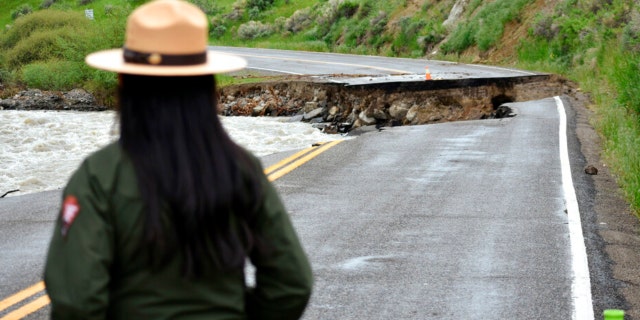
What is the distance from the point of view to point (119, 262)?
2541 millimetres

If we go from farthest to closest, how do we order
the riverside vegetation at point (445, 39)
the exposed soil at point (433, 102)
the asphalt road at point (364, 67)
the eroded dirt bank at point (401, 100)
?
1. the asphalt road at point (364, 67)
2. the riverside vegetation at point (445, 39)
3. the eroded dirt bank at point (401, 100)
4. the exposed soil at point (433, 102)

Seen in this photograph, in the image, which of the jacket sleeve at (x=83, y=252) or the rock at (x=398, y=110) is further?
the rock at (x=398, y=110)

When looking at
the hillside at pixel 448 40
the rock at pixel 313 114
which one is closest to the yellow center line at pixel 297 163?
the hillside at pixel 448 40

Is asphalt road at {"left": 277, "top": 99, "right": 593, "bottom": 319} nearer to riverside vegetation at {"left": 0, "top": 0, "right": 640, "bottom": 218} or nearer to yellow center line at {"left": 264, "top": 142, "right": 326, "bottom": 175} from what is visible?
yellow center line at {"left": 264, "top": 142, "right": 326, "bottom": 175}

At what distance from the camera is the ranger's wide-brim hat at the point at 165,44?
2490 millimetres

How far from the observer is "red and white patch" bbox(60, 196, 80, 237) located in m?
2.46

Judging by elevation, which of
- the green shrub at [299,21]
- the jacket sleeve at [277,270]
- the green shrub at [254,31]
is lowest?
the green shrub at [254,31]

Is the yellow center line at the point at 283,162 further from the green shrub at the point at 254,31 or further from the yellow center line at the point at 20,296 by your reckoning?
the green shrub at the point at 254,31

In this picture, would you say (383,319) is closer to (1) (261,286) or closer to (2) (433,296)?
(2) (433,296)

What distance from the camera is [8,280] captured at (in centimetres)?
711

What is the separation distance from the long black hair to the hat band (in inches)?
1.8

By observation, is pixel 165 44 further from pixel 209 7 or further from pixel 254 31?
pixel 209 7

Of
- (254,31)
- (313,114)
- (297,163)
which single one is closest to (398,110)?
(313,114)

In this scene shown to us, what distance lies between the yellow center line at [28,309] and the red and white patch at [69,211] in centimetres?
383
